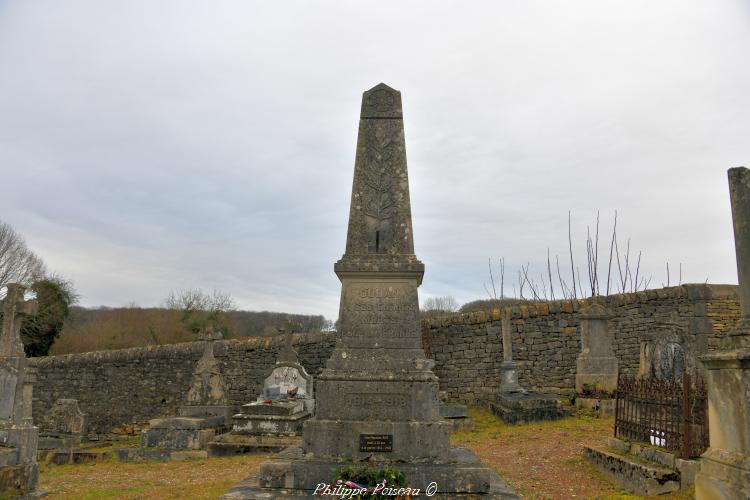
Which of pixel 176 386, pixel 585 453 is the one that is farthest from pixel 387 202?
pixel 176 386

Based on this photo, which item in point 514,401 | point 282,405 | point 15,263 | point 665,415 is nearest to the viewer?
point 665,415

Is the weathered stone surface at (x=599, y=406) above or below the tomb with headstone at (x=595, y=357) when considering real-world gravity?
below

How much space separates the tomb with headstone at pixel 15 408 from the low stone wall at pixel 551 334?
36.1 feet

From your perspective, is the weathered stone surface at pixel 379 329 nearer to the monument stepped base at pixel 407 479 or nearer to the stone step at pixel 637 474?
the monument stepped base at pixel 407 479

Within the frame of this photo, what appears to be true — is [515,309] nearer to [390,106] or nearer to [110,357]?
[390,106]

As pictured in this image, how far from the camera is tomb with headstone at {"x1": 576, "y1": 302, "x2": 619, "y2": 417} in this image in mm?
13141

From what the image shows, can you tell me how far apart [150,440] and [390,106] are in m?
8.96

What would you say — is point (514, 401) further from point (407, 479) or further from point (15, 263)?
point (15, 263)

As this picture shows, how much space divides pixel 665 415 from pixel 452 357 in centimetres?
947

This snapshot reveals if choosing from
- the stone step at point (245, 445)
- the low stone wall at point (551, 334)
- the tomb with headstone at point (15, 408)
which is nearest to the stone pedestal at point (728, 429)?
the stone step at point (245, 445)

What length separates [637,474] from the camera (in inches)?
248

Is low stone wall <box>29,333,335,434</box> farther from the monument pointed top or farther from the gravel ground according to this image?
the monument pointed top

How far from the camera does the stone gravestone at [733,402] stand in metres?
4.31

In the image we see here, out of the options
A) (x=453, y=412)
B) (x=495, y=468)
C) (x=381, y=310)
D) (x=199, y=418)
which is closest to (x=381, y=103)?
(x=381, y=310)
